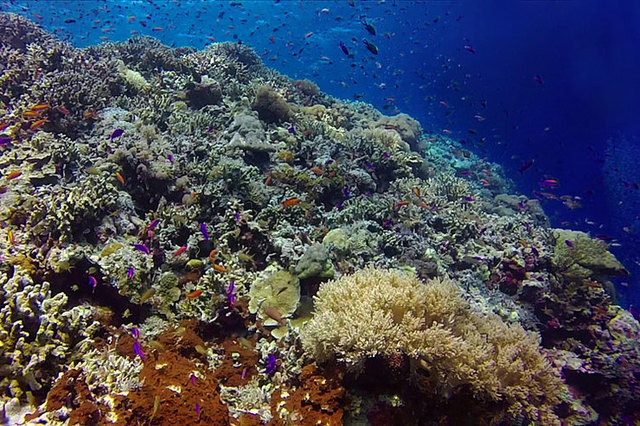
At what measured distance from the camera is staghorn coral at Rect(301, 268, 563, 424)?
3400 millimetres

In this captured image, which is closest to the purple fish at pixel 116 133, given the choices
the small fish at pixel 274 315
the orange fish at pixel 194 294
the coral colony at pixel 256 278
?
the coral colony at pixel 256 278

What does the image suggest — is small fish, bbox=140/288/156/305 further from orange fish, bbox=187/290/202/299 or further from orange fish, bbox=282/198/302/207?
orange fish, bbox=282/198/302/207

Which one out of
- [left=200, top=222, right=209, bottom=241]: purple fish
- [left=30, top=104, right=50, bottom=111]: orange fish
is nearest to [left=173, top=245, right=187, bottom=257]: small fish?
[left=200, top=222, right=209, bottom=241]: purple fish

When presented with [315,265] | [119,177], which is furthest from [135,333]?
[119,177]

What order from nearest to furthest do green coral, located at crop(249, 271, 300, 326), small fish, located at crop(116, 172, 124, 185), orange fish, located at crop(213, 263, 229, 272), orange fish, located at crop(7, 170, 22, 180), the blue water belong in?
green coral, located at crop(249, 271, 300, 326) < orange fish, located at crop(213, 263, 229, 272) < orange fish, located at crop(7, 170, 22, 180) < small fish, located at crop(116, 172, 124, 185) < the blue water

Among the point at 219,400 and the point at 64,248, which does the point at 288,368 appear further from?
the point at 64,248

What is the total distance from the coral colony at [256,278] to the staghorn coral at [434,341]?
0.02m

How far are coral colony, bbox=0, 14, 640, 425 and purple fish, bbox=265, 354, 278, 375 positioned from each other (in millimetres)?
80

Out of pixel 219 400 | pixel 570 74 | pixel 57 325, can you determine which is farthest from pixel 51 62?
pixel 570 74

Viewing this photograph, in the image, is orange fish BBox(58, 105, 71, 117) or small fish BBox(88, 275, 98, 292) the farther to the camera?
orange fish BBox(58, 105, 71, 117)

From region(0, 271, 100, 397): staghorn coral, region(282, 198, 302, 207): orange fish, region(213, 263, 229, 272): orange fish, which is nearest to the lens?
region(0, 271, 100, 397): staghorn coral

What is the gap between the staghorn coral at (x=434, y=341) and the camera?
11.2ft

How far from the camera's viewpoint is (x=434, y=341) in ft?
11.2

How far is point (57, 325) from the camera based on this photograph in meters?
3.60
